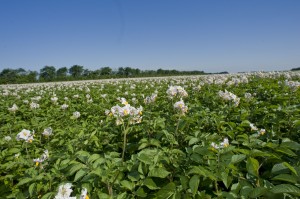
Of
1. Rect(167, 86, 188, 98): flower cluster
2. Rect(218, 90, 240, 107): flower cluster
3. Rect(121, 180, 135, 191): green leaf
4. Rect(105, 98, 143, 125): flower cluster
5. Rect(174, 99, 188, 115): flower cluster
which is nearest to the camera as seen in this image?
Rect(121, 180, 135, 191): green leaf

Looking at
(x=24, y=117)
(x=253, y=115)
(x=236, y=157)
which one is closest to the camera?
(x=236, y=157)

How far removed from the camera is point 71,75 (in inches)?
2093

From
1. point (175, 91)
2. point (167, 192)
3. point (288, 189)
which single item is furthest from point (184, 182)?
point (175, 91)

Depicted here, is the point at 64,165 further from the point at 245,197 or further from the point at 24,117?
the point at 24,117

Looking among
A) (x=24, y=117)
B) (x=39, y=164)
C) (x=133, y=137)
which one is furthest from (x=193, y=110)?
(x=24, y=117)

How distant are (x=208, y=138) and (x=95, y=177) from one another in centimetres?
119

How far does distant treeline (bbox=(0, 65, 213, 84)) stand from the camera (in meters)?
41.5

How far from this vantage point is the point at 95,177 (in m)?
1.92

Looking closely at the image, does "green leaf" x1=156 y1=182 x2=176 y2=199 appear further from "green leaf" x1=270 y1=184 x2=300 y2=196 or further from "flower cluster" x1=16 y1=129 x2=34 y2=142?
"flower cluster" x1=16 y1=129 x2=34 y2=142

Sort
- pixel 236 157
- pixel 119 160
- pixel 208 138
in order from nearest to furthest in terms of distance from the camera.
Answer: pixel 236 157
pixel 119 160
pixel 208 138

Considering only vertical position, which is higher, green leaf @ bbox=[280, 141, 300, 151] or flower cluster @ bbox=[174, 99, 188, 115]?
flower cluster @ bbox=[174, 99, 188, 115]

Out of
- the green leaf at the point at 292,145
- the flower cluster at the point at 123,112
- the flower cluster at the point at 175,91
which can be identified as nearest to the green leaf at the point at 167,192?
the green leaf at the point at 292,145

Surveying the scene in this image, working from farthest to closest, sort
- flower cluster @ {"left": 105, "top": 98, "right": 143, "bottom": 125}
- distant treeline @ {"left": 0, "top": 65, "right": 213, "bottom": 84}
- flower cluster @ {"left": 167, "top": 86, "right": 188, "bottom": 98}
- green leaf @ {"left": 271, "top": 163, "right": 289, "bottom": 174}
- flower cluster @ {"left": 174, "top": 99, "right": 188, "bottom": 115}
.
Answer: distant treeline @ {"left": 0, "top": 65, "right": 213, "bottom": 84} < flower cluster @ {"left": 167, "top": 86, "right": 188, "bottom": 98} < flower cluster @ {"left": 174, "top": 99, "right": 188, "bottom": 115} < flower cluster @ {"left": 105, "top": 98, "right": 143, "bottom": 125} < green leaf @ {"left": 271, "top": 163, "right": 289, "bottom": 174}

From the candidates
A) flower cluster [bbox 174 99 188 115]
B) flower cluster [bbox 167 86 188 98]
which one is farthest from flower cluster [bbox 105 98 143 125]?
flower cluster [bbox 167 86 188 98]
